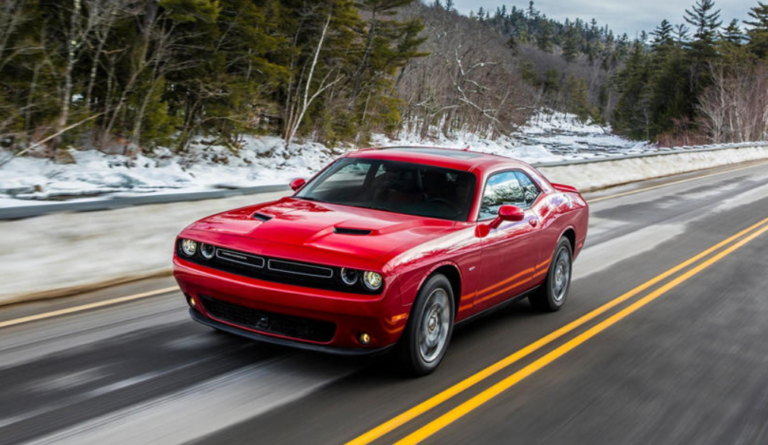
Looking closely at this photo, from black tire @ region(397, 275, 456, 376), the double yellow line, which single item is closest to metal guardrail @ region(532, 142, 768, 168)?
the double yellow line

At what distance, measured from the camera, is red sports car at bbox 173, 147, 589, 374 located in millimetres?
4488

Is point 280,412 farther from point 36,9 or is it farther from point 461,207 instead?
point 36,9

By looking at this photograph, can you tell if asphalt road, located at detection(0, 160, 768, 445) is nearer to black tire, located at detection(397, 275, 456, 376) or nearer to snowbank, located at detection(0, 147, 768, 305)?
black tire, located at detection(397, 275, 456, 376)

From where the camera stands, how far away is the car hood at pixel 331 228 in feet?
15.1

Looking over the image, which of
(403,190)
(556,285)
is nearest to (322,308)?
(403,190)

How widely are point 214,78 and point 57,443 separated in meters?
25.1

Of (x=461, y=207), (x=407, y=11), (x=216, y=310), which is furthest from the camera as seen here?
(x=407, y=11)

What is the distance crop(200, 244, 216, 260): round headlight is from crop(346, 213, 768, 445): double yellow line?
1.63 metres

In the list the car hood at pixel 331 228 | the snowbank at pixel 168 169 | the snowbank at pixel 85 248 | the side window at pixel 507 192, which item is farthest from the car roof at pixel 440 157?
the snowbank at pixel 168 169

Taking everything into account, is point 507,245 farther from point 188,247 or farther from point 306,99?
point 306,99

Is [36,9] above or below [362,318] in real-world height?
above

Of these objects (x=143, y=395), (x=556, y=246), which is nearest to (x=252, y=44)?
(x=556, y=246)

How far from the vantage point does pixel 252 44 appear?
1119 inches

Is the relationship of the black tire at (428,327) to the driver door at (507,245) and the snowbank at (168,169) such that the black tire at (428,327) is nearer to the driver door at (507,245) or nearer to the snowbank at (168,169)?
the driver door at (507,245)
